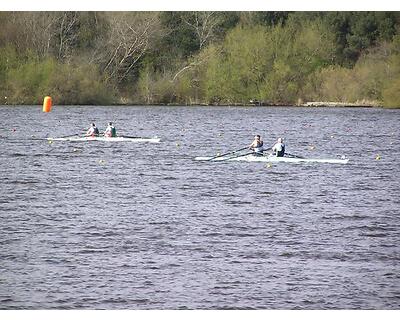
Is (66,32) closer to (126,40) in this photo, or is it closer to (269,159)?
(126,40)

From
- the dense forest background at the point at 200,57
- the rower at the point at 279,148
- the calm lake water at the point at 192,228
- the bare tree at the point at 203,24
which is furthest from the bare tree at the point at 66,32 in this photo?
the rower at the point at 279,148

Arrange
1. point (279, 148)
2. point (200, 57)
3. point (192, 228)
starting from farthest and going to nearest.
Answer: point (200, 57) < point (279, 148) < point (192, 228)

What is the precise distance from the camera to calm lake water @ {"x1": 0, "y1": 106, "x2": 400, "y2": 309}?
14.5 meters

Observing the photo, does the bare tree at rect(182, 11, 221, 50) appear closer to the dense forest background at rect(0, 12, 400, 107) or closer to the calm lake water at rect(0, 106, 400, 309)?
the dense forest background at rect(0, 12, 400, 107)

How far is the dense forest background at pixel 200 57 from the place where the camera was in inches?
1639

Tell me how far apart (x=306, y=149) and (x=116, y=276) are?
19.5 metres

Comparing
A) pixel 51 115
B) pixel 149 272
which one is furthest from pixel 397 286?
pixel 51 115

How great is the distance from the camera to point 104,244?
57.5 ft

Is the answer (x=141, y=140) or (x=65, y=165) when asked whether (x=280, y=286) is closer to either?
(x=65, y=165)

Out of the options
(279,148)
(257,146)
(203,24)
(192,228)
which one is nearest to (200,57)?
(203,24)

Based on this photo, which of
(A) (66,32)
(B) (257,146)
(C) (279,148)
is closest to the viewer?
(C) (279,148)

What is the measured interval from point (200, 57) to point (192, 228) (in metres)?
28.7

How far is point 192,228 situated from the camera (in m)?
18.9

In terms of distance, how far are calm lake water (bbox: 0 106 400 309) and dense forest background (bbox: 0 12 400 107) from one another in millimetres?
7116
